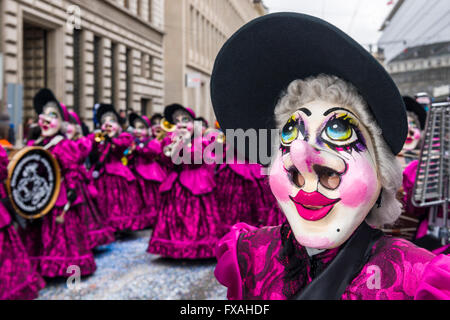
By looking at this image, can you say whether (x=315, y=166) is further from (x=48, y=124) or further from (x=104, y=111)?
(x=104, y=111)

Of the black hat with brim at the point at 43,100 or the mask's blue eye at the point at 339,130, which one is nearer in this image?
the mask's blue eye at the point at 339,130

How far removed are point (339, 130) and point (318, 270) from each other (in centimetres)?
38

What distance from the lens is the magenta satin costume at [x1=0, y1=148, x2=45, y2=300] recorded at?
10.0 feet

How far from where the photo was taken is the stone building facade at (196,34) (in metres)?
1.10

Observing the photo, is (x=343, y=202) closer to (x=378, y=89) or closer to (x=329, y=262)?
(x=329, y=262)

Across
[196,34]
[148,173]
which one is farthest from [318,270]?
[148,173]

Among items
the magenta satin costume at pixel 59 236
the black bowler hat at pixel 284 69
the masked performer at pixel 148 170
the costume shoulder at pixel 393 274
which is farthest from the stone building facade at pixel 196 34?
the masked performer at pixel 148 170

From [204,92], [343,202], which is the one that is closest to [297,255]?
[343,202]

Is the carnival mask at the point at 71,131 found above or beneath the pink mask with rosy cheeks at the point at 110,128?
beneath

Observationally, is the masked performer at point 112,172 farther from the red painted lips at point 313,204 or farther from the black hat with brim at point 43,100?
the red painted lips at point 313,204

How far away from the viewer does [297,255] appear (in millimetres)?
1146

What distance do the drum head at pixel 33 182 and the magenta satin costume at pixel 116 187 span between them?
1.61 metres

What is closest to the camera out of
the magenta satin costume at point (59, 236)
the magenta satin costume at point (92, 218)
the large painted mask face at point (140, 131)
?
the magenta satin costume at point (59, 236)

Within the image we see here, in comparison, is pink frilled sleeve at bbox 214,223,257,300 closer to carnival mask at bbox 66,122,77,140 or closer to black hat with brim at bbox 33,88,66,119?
black hat with brim at bbox 33,88,66,119
